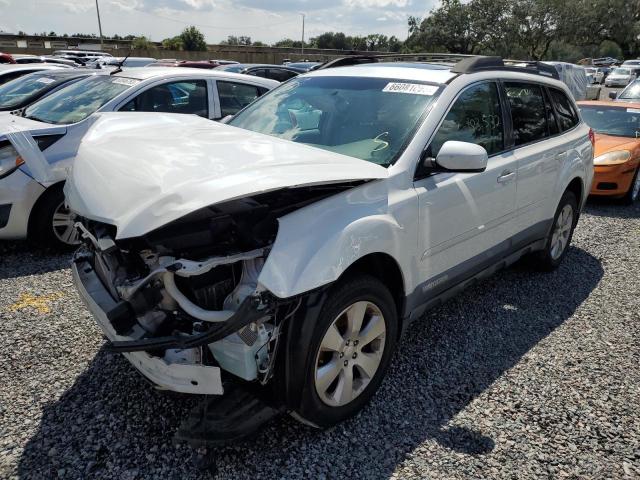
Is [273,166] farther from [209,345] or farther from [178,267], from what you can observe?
[209,345]

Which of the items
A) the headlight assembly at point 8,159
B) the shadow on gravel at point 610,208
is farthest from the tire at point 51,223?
the shadow on gravel at point 610,208

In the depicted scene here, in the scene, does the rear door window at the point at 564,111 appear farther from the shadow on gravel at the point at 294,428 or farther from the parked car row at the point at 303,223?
the shadow on gravel at the point at 294,428

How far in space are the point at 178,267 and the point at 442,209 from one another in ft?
5.24

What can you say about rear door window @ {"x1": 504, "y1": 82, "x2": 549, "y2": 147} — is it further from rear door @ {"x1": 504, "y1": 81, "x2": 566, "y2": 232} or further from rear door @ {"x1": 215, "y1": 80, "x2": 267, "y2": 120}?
rear door @ {"x1": 215, "y1": 80, "x2": 267, "y2": 120}

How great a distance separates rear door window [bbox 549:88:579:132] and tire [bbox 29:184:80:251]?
4.46m

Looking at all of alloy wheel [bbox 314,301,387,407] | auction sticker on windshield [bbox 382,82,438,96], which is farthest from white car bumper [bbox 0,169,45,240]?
alloy wheel [bbox 314,301,387,407]

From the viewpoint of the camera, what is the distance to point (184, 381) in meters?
2.23

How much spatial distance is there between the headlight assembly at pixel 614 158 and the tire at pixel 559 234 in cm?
297

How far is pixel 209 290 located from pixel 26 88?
23.1 feet

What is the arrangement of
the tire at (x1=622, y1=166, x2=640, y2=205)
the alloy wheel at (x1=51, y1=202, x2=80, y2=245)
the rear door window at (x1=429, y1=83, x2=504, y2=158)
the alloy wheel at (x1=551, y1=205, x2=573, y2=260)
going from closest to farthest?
the rear door window at (x1=429, y1=83, x2=504, y2=158) → the alloy wheel at (x1=551, y1=205, x2=573, y2=260) → the alloy wheel at (x1=51, y1=202, x2=80, y2=245) → the tire at (x1=622, y1=166, x2=640, y2=205)

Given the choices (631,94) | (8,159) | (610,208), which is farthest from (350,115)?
(631,94)

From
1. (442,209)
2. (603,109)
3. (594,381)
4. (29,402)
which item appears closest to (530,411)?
(594,381)

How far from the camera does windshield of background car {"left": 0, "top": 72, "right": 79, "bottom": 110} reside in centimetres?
718

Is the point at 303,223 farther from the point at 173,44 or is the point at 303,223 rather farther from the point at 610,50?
the point at 610,50
